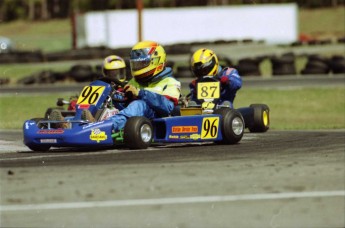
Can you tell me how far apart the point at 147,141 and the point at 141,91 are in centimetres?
62

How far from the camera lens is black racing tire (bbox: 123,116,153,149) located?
10.2 metres

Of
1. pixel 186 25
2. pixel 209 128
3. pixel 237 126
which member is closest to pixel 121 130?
pixel 209 128

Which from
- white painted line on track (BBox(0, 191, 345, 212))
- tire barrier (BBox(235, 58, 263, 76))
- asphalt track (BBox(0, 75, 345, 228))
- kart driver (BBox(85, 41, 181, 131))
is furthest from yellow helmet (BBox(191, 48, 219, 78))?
tire barrier (BBox(235, 58, 263, 76))

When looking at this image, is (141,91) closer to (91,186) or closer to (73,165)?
(73,165)

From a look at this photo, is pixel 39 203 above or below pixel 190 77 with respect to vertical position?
above

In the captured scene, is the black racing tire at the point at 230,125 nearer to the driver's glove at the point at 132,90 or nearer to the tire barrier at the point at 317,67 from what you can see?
the driver's glove at the point at 132,90

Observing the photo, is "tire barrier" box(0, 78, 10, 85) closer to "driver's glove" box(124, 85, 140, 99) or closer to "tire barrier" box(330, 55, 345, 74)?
"tire barrier" box(330, 55, 345, 74)

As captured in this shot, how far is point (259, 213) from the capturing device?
6.00m

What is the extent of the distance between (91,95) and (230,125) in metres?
1.62

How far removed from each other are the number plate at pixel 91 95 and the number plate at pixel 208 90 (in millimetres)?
1756

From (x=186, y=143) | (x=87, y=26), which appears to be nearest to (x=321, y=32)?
(x=87, y=26)

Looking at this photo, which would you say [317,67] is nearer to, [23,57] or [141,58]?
[23,57]

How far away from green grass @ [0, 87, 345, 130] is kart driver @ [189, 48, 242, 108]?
5.35 metres

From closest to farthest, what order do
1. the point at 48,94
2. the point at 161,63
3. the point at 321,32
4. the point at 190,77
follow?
the point at 161,63 → the point at 48,94 → the point at 190,77 → the point at 321,32
